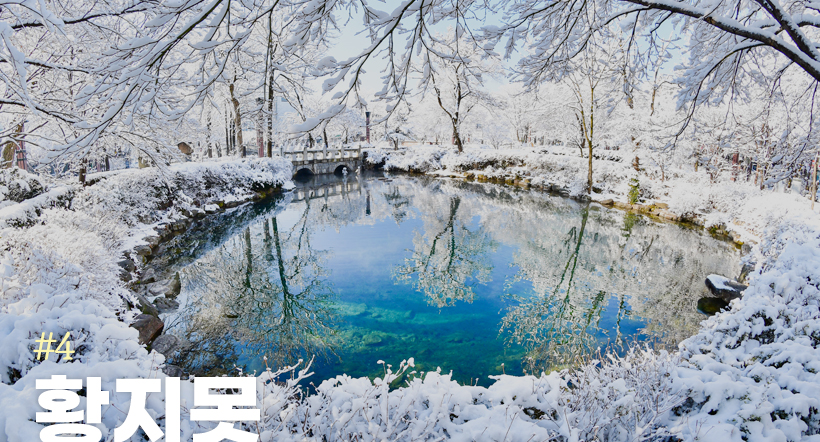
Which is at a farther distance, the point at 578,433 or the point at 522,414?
the point at 522,414

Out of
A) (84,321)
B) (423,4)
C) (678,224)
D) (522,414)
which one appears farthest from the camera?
(678,224)

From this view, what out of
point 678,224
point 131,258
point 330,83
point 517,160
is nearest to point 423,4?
point 330,83

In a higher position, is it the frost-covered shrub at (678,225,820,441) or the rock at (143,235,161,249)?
the frost-covered shrub at (678,225,820,441)

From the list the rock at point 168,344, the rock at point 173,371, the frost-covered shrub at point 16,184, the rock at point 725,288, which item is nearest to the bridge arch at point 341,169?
the frost-covered shrub at point 16,184

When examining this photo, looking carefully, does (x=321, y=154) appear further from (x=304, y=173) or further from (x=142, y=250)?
(x=142, y=250)

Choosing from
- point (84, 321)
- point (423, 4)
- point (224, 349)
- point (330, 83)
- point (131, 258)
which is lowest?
point (224, 349)

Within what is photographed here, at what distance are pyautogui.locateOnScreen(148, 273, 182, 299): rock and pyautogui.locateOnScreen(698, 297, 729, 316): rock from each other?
10.5 meters

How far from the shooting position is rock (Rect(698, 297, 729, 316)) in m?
7.00

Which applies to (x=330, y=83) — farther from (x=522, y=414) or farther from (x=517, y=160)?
(x=517, y=160)

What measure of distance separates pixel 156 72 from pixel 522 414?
341cm

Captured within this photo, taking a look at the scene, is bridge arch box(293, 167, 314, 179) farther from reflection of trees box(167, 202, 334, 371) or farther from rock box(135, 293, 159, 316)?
rock box(135, 293, 159, 316)

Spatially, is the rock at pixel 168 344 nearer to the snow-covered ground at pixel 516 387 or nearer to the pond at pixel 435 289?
the pond at pixel 435 289

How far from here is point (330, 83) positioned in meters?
2.68

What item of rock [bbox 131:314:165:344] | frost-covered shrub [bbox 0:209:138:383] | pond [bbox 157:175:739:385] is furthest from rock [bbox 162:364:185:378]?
frost-covered shrub [bbox 0:209:138:383]
